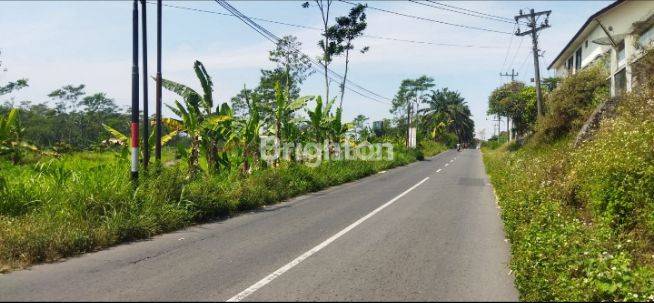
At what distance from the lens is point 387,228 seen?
32.5ft

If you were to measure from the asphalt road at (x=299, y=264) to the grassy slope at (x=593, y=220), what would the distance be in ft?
1.59

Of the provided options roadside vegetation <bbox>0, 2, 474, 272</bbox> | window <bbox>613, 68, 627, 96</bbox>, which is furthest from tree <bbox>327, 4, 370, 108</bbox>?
window <bbox>613, 68, 627, 96</bbox>

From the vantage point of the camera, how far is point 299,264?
6867 millimetres

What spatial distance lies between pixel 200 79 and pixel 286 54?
22075 mm

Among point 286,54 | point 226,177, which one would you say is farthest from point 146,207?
point 286,54

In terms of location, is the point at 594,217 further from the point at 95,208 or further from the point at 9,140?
the point at 9,140

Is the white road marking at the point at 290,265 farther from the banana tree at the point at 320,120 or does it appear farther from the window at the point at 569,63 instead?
the window at the point at 569,63

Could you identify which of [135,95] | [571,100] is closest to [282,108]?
[135,95]

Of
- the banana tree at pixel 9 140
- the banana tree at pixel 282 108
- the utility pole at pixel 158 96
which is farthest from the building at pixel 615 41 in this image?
the banana tree at pixel 9 140

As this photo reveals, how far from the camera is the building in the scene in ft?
55.0

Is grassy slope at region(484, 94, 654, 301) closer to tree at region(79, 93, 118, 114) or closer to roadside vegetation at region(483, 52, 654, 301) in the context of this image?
roadside vegetation at region(483, 52, 654, 301)

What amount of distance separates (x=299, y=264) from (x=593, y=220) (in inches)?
224

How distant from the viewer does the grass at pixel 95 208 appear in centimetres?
734

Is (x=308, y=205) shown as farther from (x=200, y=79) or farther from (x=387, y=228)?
(x=200, y=79)
